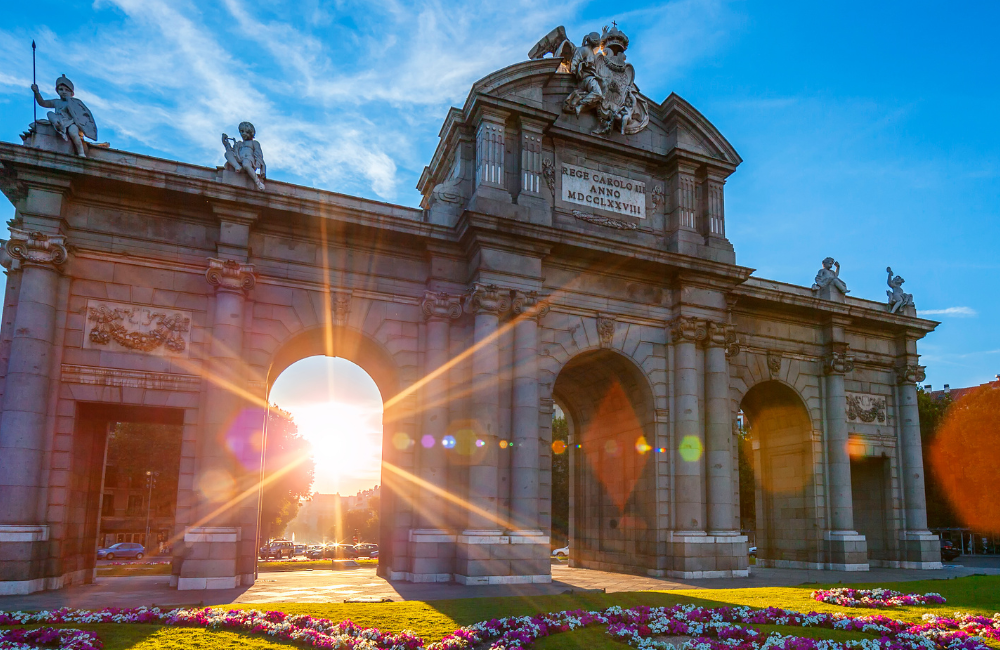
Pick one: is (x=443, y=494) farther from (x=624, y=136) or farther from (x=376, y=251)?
(x=624, y=136)

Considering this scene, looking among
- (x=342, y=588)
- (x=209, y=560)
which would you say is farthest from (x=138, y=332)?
(x=342, y=588)

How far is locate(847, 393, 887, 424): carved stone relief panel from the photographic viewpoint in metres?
32.8

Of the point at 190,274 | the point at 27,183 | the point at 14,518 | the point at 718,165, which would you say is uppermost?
the point at 718,165

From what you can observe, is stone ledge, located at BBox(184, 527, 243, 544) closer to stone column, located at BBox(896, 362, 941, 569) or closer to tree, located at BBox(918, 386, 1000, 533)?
stone column, located at BBox(896, 362, 941, 569)

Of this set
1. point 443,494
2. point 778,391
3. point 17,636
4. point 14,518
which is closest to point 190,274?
point 14,518

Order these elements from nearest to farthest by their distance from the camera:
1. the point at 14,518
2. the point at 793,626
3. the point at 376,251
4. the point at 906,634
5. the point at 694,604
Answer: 1. the point at 906,634
2. the point at 793,626
3. the point at 694,604
4. the point at 14,518
5. the point at 376,251

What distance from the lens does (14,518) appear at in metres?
19.1

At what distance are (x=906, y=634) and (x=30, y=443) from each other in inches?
803

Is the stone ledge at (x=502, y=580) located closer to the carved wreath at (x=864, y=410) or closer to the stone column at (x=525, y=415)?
the stone column at (x=525, y=415)

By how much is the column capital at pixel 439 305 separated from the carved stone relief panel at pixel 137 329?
23.3ft

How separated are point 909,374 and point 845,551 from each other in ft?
29.9

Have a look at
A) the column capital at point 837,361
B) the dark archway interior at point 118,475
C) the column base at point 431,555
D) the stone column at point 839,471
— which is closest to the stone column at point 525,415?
the column base at point 431,555

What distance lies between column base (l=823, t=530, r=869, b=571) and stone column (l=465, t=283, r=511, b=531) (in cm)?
1514

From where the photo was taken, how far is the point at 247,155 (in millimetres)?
23266
